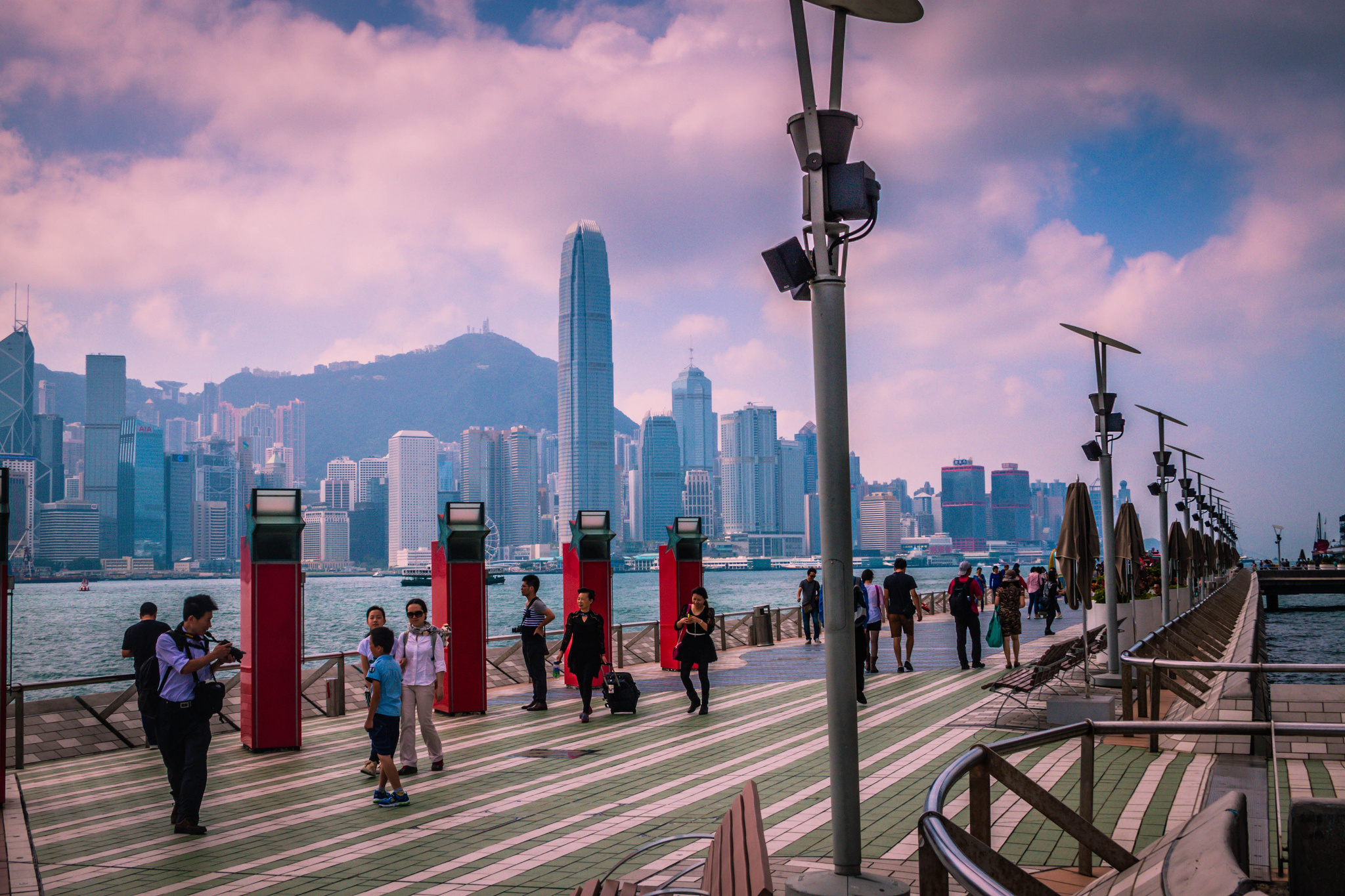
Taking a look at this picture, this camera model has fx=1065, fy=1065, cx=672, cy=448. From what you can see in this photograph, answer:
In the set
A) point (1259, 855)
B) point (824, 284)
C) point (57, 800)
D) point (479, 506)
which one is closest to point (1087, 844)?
point (1259, 855)

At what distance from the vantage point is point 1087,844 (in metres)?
5.55

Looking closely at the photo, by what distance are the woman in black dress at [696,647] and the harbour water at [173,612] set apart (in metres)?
11.2

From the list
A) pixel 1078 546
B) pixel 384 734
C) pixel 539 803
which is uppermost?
pixel 1078 546

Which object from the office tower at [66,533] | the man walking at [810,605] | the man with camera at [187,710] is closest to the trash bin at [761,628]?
the man walking at [810,605]

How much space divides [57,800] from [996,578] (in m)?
38.7

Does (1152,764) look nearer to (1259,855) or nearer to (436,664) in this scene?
(1259,855)

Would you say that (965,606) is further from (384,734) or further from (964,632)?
(384,734)

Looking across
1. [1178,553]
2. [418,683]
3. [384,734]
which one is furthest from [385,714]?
[1178,553]

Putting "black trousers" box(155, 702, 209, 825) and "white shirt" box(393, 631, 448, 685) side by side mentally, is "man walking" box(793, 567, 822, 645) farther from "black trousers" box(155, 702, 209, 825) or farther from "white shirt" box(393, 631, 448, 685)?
"black trousers" box(155, 702, 209, 825)

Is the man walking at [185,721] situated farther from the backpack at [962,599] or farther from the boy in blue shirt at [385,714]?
the backpack at [962,599]

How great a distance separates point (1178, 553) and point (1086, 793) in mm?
27599

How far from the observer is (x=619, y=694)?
14.3 meters

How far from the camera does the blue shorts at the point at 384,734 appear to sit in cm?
916

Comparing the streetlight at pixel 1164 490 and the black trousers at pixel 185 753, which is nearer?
the black trousers at pixel 185 753
